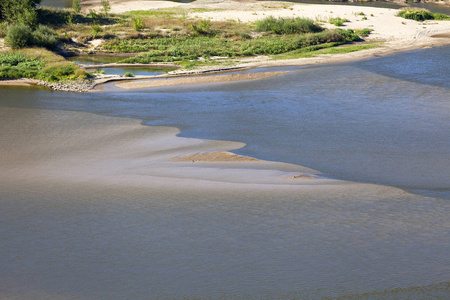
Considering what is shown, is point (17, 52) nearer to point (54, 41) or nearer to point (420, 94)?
point (54, 41)

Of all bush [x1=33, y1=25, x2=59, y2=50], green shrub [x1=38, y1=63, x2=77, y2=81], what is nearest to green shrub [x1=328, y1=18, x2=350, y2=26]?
bush [x1=33, y1=25, x2=59, y2=50]

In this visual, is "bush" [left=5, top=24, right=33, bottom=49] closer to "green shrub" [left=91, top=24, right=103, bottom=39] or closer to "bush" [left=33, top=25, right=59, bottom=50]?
"bush" [left=33, top=25, right=59, bottom=50]

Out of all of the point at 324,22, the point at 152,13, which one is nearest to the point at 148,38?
the point at 152,13

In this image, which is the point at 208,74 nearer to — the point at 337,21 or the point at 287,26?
the point at 287,26

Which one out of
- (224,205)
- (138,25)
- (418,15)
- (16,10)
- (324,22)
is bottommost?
(224,205)

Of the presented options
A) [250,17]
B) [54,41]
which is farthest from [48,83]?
[250,17]

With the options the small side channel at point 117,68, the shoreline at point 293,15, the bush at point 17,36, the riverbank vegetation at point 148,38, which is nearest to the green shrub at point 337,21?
the riverbank vegetation at point 148,38
